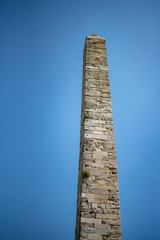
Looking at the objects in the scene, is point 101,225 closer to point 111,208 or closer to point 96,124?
point 111,208

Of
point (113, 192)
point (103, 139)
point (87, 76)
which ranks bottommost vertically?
point (113, 192)

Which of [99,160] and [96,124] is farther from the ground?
[96,124]

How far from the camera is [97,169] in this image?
4578mm

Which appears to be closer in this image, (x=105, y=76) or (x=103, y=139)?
(x=103, y=139)

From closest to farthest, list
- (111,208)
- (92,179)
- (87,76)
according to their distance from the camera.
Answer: (111,208)
(92,179)
(87,76)

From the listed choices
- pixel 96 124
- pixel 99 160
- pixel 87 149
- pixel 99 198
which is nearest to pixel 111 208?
pixel 99 198

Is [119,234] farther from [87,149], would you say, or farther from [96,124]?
[96,124]

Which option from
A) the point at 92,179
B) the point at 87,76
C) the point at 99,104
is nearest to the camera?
the point at 92,179

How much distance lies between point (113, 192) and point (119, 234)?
0.85m

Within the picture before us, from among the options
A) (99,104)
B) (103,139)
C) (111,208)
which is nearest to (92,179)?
(111,208)

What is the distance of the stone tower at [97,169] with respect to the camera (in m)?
3.85

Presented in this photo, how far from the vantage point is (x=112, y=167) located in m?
4.68

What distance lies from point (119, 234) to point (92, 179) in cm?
124

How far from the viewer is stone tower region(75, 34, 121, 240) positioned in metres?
3.85
